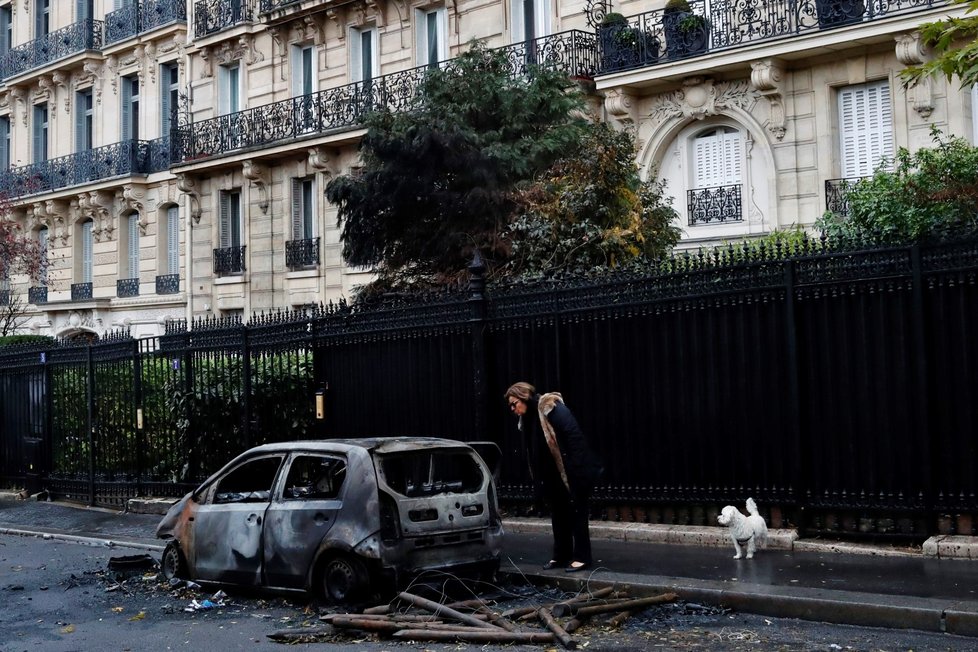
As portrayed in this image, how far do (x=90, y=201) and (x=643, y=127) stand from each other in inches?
721

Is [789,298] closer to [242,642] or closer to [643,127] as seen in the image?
[242,642]

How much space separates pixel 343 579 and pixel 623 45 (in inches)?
527

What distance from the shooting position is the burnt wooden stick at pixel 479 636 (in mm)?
7715

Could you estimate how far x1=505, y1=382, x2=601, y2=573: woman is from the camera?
9719mm

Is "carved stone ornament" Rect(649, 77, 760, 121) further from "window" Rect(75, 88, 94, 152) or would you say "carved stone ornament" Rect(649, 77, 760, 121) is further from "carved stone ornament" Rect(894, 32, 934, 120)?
"window" Rect(75, 88, 94, 152)

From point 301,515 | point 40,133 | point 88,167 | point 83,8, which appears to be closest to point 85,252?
point 88,167

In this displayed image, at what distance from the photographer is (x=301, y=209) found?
26.9 metres

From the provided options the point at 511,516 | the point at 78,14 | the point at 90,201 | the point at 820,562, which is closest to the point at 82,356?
the point at 511,516

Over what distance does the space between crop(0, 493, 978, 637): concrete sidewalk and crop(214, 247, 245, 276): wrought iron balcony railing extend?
55.5ft

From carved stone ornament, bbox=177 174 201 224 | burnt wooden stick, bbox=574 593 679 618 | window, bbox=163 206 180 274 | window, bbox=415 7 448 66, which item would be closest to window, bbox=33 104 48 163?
window, bbox=163 206 180 274

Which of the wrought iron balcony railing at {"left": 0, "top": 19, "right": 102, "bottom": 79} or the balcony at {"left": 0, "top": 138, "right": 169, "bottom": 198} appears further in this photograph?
the wrought iron balcony railing at {"left": 0, "top": 19, "right": 102, "bottom": 79}

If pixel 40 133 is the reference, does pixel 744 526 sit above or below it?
below

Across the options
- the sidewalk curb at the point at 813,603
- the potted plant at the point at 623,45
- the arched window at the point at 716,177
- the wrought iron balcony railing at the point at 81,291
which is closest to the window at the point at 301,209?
the wrought iron balcony railing at the point at 81,291

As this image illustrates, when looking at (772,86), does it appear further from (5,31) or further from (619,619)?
(5,31)
